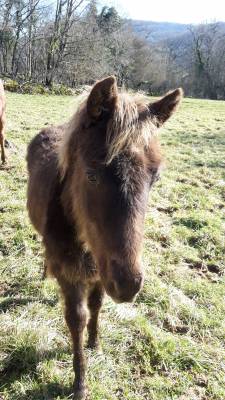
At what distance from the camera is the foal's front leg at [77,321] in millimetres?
2943

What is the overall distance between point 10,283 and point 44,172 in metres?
1.53

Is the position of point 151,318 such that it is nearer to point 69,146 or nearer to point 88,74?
point 69,146

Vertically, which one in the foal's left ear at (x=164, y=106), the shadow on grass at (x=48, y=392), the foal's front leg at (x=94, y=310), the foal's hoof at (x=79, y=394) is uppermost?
the foal's left ear at (x=164, y=106)

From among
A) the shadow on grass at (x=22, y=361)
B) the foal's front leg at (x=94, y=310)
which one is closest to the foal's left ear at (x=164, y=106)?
the foal's front leg at (x=94, y=310)

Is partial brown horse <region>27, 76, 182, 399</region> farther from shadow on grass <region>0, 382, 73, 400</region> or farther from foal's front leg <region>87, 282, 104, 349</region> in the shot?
foal's front leg <region>87, 282, 104, 349</region>

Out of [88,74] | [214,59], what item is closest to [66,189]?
[88,74]

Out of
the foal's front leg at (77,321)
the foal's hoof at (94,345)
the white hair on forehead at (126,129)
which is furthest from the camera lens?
the foal's hoof at (94,345)

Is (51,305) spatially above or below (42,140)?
below

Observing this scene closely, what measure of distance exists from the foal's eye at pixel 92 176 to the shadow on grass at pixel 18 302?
2.24m

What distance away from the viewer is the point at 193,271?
16.0ft

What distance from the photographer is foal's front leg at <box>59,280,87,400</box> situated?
9.66ft

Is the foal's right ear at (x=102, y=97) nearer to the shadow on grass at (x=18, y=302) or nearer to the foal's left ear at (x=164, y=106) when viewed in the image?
the foal's left ear at (x=164, y=106)

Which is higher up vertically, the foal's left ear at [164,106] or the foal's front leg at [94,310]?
the foal's left ear at [164,106]

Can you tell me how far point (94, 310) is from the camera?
3438mm
